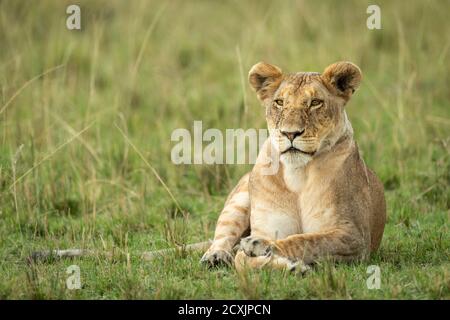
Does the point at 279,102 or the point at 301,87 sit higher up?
the point at 301,87

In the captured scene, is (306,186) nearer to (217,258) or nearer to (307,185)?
(307,185)

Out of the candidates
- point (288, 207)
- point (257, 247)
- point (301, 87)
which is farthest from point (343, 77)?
point (257, 247)

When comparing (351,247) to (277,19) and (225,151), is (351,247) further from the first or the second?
(277,19)

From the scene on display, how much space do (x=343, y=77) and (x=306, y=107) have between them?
0.47 metres

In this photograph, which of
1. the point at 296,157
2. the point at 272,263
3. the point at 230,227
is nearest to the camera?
the point at 272,263

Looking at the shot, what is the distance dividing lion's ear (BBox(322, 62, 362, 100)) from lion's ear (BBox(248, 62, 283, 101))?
0.37 m

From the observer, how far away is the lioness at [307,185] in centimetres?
645

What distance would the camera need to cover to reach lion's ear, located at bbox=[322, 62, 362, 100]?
269 inches

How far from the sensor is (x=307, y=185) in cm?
679

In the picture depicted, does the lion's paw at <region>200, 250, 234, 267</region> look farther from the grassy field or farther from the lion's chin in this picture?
the lion's chin

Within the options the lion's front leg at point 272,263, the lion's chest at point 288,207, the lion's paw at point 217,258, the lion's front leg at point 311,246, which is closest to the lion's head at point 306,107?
the lion's chest at point 288,207

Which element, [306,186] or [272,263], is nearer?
[272,263]

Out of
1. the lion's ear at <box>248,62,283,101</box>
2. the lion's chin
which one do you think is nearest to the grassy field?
the lion's chin

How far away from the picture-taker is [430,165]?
9750mm
